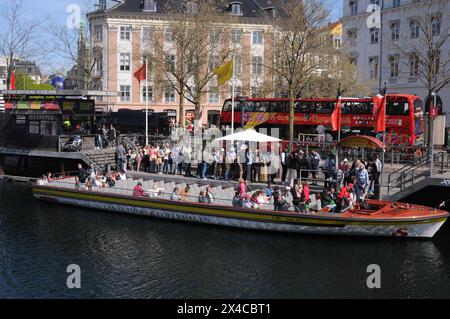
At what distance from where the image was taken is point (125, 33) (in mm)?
65312

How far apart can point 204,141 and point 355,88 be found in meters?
24.2

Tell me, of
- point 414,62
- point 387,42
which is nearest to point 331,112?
point 414,62

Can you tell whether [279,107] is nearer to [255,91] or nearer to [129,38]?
[255,91]

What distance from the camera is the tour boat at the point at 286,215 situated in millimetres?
20469

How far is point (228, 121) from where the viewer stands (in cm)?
4381

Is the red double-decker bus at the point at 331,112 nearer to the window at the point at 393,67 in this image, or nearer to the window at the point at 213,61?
the window at the point at 213,61

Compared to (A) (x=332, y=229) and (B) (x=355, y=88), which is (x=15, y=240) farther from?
(B) (x=355, y=88)

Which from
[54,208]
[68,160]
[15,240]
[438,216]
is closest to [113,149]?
[68,160]

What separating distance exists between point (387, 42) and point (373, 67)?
13.9ft

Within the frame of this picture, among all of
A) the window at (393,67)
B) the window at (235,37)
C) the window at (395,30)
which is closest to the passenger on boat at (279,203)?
the window at (235,37)

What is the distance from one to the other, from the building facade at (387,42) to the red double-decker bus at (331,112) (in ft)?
39.7

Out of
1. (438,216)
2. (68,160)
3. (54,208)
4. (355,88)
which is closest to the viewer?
(438,216)

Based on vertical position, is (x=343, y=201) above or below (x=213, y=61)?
below
